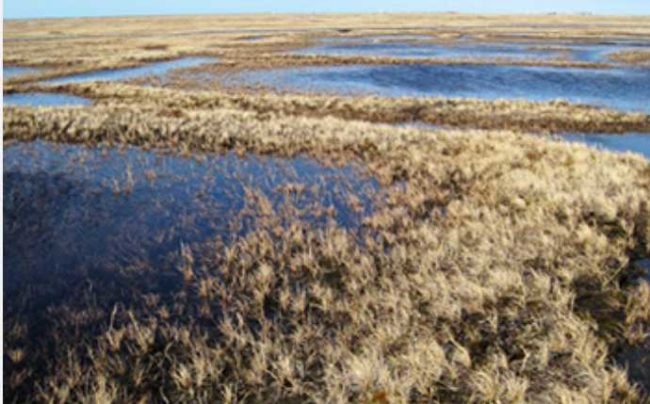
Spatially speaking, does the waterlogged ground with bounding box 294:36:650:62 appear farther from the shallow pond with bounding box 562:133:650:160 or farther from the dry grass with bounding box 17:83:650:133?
the shallow pond with bounding box 562:133:650:160

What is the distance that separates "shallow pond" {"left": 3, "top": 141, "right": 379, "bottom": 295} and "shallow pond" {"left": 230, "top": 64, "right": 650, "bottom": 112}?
18692 millimetres

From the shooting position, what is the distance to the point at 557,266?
8.57 m

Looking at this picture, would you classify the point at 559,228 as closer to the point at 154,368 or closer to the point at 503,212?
the point at 503,212

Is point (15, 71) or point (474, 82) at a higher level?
point (15, 71)

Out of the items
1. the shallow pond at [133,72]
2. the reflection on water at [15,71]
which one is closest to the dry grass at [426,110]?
the shallow pond at [133,72]

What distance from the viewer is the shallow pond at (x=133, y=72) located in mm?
39394

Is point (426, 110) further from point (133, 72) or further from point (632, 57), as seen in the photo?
point (632, 57)

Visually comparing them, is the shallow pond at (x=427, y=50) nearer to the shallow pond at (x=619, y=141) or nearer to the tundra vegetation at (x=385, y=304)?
the shallow pond at (x=619, y=141)

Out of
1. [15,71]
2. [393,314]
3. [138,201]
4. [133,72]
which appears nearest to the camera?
[393,314]

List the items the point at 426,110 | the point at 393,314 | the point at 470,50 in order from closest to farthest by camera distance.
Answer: the point at 393,314
the point at 426,110
the point at 470,50

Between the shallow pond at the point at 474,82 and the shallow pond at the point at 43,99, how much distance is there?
1122cm

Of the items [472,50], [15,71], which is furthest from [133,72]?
[472,50]

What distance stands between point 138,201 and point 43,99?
22504mm

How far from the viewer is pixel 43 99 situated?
101 feet
